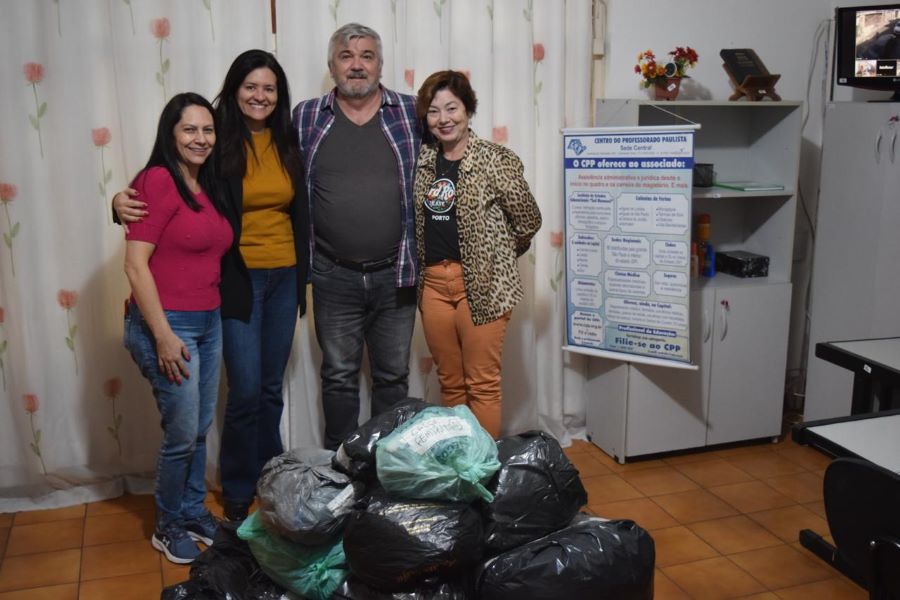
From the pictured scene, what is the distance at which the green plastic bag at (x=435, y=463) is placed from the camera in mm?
2102

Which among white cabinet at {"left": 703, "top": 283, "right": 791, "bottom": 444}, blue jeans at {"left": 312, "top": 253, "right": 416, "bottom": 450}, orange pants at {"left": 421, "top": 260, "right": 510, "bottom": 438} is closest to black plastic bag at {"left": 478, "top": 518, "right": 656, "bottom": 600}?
orange pants at {"left": 421, "top": 260, "right": 510, "bottom": 438}

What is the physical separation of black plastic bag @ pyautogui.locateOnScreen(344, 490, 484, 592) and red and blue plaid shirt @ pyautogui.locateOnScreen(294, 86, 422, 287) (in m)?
1.01

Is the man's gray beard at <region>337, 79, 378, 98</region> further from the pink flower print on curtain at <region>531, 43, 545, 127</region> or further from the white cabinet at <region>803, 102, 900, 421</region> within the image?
the white cabinet at <region>803, 102, 900, 421</region>

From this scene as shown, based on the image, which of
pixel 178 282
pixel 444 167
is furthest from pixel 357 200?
pixel 178 282

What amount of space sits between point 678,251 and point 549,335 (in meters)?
0.72

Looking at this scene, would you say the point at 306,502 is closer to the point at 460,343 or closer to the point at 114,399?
the point at 460,343

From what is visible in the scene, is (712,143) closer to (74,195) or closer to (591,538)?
(591,538)

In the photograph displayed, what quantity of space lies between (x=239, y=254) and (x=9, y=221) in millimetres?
916

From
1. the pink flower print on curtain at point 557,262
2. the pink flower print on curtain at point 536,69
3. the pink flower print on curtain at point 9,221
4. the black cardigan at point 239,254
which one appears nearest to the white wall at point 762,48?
the pink flower print on curtain at point 536,69

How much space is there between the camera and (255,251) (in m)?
2.78

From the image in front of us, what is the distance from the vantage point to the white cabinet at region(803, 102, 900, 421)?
337 centimetres

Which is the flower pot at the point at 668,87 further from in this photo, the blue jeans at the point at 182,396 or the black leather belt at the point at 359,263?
the blue jeans at the point at 182,396

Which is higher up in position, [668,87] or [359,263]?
[668,87]

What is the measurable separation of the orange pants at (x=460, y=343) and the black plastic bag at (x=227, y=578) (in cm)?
94
